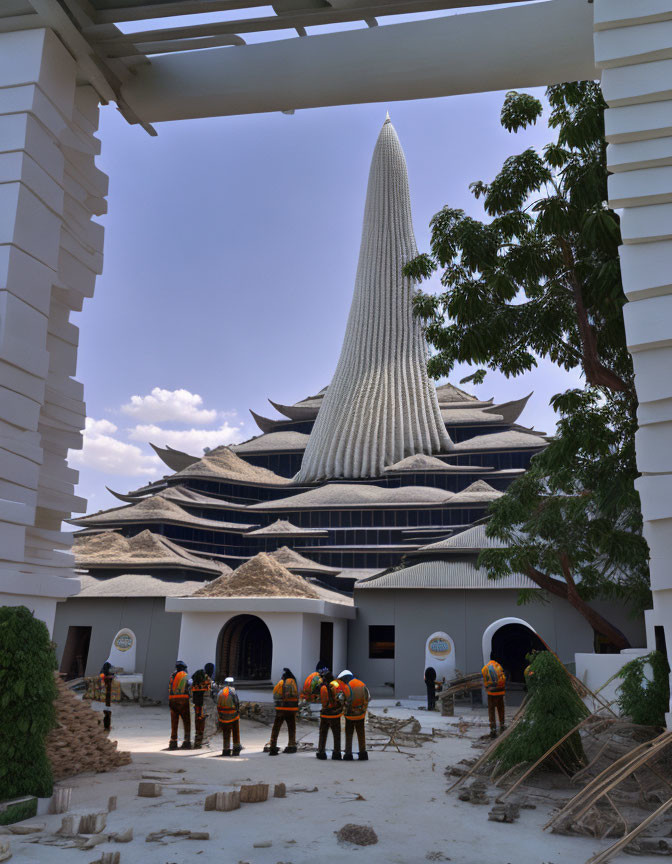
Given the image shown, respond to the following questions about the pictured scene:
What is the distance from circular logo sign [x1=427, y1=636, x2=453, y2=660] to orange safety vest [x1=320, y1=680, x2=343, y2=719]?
10862 mm

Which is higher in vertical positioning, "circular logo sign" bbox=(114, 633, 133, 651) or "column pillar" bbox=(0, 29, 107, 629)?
"column pillar" bbox=(0, 29, 107, 629)

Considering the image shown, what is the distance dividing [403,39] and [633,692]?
7.25 m

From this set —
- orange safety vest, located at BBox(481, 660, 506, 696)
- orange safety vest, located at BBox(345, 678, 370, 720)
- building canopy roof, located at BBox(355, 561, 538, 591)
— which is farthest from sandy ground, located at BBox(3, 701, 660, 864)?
building canopy roof, located at BBox(355, 561, 538, 591)

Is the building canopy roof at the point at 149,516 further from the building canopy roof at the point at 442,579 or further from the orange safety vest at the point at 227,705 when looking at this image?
the orange safety vest at the point at 227,705

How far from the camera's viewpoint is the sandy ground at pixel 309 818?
4.82m

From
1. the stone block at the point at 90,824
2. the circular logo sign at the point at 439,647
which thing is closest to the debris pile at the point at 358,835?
the stone block at the point at 90,824

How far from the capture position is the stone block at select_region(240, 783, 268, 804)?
636 cm

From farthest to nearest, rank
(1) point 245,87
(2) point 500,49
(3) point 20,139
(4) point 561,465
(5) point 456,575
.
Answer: (5) point 456,575 < (4) point 561,465 < (1) point 245,87 < (2) point 500,49 < (3) point 20,139

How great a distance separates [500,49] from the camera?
279 inches

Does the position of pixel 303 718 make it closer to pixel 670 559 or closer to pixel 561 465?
pixel 561 465

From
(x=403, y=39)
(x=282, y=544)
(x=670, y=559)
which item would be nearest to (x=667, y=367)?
(x=670, y=559)

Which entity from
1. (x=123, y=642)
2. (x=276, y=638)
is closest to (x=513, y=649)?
(x=276, y=638)

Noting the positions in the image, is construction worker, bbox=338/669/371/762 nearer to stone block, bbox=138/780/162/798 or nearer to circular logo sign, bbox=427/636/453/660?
stone block, bbox=138/780/162/798

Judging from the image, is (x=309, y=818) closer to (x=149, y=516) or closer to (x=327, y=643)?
(x=327, y=643)
